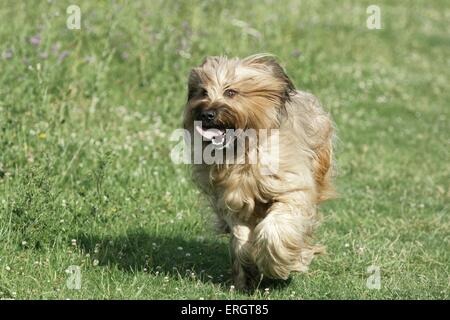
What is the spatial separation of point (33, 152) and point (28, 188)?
1.23 metres

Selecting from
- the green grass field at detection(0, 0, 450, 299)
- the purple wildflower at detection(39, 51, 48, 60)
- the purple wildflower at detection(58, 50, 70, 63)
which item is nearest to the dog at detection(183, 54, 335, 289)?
the green grass field at detection(0, 0, 450, 299)

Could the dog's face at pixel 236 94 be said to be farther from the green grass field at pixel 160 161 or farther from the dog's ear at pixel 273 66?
the green grass field at pixel 160 161

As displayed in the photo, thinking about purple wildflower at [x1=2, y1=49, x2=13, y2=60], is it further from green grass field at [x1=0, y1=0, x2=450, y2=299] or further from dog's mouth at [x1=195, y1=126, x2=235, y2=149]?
dog's mouth at [x1=195, y1=126, x2=235, y2=149]

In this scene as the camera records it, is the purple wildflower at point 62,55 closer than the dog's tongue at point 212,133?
No

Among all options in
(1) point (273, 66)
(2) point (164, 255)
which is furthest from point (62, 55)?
(1) point (273, 66)

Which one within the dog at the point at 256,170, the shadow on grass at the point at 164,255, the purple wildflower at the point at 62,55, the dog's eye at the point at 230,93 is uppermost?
the purple wildflower at the point at 62,55

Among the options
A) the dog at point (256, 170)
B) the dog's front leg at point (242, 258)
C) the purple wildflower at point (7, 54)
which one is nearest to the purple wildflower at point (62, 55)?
the purple wildflower at point (7, 54)

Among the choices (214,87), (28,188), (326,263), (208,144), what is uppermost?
(214,87)

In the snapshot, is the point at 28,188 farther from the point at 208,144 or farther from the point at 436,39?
the point at 436,39

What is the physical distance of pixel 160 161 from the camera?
26.9 ft

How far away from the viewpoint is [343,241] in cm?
691

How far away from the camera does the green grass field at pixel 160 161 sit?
19.3 feet

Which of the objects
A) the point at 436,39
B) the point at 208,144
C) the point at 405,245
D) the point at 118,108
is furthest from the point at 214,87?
the point at 436,39

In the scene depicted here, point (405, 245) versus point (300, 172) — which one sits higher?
point (300, 172)
